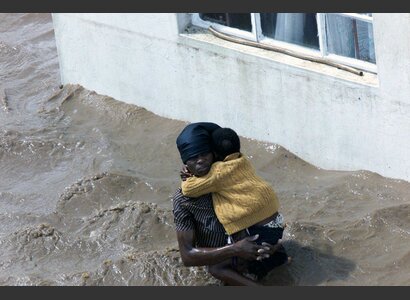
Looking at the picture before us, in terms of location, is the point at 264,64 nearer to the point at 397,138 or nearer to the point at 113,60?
the point at 397,138

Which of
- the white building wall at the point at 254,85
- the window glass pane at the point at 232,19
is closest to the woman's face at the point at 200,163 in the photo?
the white building wall at the point at 254,85

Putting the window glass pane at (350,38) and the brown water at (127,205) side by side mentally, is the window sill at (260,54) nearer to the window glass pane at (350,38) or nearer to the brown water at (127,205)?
the window glass pane at (350,38)

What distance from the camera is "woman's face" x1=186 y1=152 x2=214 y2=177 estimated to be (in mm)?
6648

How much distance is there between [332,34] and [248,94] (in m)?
0.98

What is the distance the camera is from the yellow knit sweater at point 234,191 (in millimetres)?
6652

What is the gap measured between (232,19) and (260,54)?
64cm

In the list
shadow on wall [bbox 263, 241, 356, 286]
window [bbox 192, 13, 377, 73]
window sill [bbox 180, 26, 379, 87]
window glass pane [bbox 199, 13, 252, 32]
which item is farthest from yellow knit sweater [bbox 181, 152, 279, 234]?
window glass pane [bbox 199, 13, 252, 32]

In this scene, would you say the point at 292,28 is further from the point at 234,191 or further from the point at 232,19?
the point at 234,191

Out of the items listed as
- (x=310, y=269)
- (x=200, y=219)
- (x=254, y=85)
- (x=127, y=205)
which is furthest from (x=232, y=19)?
(x=310, y=269)

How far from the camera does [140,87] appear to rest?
10.1 meters

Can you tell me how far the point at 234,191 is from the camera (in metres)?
6.72

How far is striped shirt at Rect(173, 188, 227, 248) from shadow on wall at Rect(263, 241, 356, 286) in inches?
18.6

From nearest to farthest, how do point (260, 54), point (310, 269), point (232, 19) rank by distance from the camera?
point (310, 269)
point (260, 54)
point (232, 19)

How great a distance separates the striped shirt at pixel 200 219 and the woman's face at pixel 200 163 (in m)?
0.23
